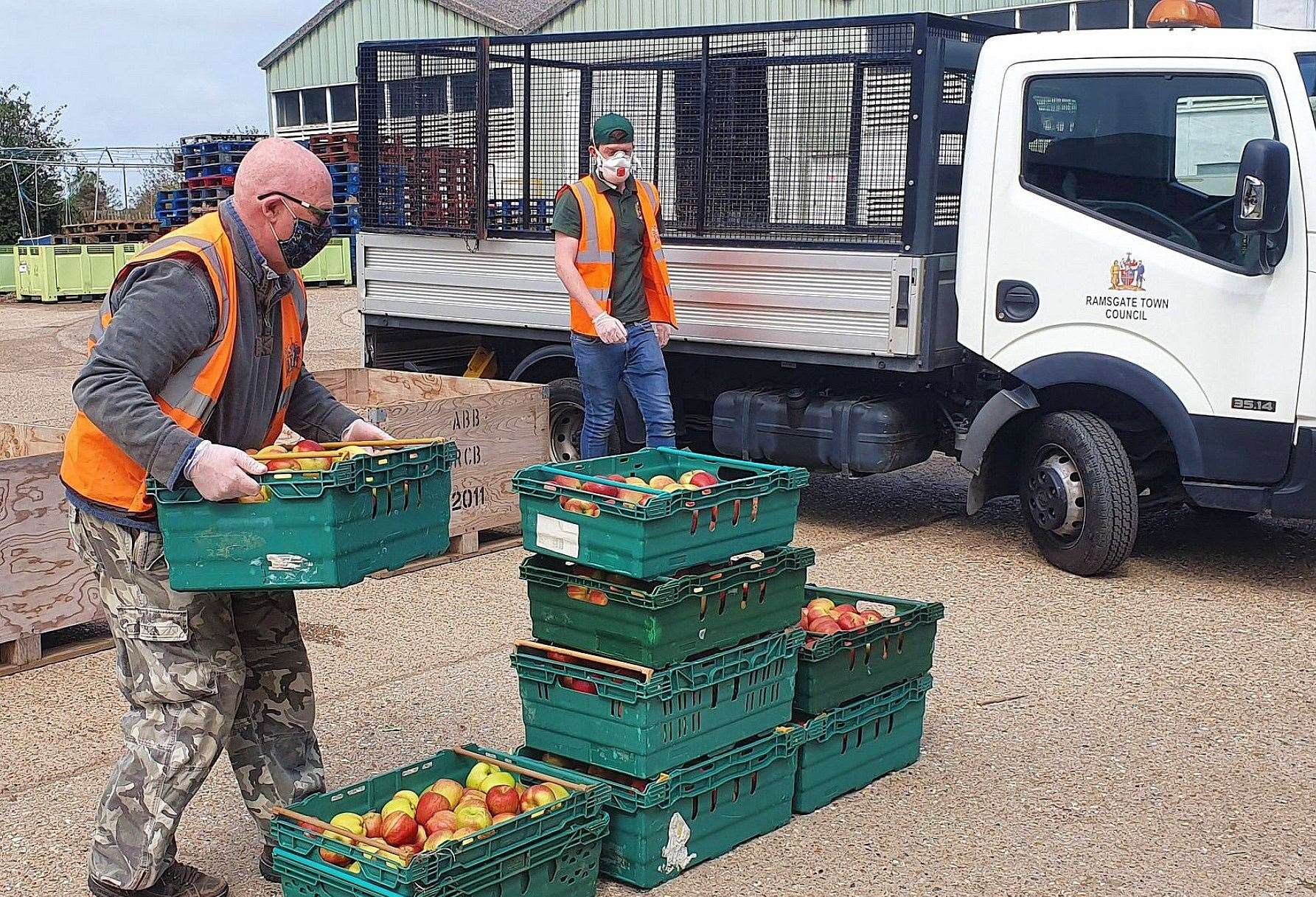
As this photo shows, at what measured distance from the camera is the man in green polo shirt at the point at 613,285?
756 centimetres

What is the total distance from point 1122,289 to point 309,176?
4.54m

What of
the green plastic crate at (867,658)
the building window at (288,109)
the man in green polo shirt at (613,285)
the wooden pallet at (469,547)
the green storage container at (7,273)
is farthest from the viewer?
the building window at (288,109)

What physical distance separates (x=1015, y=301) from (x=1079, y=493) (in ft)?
3.34

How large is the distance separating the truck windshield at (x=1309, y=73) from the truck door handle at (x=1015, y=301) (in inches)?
58.5

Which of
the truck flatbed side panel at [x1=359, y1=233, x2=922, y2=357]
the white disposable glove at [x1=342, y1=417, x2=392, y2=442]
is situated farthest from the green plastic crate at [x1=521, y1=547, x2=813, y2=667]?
the truck flatbed side panel at [x1=359, y1=233, x2=922, y2=357]

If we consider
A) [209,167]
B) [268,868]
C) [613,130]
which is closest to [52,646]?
[268,868]

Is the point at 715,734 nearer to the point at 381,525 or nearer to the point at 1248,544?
the point at 381,525

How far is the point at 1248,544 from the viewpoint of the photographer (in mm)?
8102

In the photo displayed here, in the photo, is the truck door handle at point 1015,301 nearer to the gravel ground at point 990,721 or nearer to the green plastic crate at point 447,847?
the gravel ground at point 990,721

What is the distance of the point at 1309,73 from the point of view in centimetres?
666

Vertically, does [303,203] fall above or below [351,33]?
below

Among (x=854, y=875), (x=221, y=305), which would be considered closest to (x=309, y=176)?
(x=221, y=305)

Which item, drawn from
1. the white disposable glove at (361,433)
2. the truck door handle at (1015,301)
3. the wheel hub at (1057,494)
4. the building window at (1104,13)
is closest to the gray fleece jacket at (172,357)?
the white disposable glove at (361,433)

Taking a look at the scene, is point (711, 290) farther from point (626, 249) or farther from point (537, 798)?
point (537, 798)
